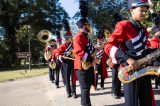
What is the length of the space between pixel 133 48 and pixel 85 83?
3.72 m

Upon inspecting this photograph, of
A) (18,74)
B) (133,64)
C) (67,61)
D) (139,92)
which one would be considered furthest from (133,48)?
(18,74)

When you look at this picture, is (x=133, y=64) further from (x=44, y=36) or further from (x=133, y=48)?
(x=44, y=36)

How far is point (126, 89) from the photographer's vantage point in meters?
5.46

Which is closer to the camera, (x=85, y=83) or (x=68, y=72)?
(x=85, y=83)

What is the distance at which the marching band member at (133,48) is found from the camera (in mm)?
5379

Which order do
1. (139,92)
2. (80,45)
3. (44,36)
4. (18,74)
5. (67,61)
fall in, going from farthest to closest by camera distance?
(18,74) < (44,36) < (67,61) < (80,45) < (139,92)

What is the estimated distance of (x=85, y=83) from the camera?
9055 mm

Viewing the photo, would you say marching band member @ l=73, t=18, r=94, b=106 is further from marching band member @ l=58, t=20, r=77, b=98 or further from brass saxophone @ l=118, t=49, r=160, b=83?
brass saxophone @ l=118, t=49, r=160, b=83

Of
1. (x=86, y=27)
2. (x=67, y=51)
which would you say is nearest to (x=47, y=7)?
(x=67, y=51)

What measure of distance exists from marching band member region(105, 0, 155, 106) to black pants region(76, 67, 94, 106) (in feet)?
11.6

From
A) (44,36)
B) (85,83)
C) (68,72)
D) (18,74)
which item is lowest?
(18,74)

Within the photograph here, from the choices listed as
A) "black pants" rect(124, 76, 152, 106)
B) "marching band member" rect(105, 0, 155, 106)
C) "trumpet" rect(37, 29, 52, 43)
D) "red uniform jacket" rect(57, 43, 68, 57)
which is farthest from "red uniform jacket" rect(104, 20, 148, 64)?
"trumpet" rect(37, 29, 52, 43)

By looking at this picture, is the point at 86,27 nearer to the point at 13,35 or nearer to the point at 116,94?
the point at 116,94

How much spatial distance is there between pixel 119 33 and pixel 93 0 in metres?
29.2
